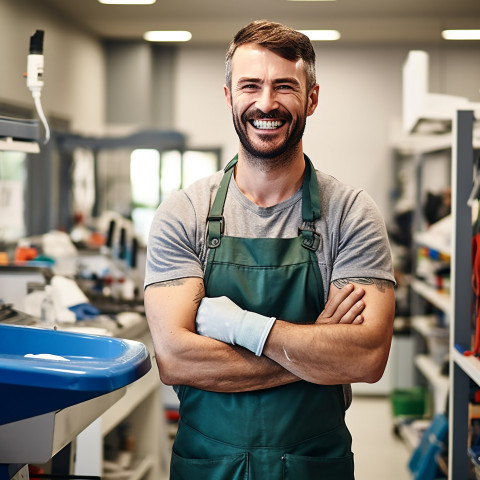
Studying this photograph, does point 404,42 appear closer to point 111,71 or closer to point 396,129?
point 396,129

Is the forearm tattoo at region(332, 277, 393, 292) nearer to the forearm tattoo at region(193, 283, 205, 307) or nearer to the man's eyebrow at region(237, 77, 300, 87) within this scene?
the forearm tattoo at region(193, 283, 205, 307)

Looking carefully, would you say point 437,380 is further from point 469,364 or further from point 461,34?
point 461,34

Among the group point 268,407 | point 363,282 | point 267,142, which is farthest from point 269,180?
point 268,407

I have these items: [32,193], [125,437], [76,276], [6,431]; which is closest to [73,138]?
[32,193]

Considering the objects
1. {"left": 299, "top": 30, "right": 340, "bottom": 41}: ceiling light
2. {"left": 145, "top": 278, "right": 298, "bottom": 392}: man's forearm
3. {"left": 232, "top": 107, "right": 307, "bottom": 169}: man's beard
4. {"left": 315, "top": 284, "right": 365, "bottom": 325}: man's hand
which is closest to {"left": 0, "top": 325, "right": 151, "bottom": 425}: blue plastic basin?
{"left": 145, "top": 278, "right": 298, "bottom": 392}: man's forearm

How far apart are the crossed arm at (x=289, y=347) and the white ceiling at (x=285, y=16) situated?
18.1 ft

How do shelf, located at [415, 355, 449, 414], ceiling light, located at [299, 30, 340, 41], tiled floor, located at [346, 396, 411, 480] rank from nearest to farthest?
shelf, located at [415, 355, 449, 414]
tiled floor, located at [346, 396, 411, 480]
ceiling light, located at [299, 30, 340, 41]

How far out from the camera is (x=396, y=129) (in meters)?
6.21

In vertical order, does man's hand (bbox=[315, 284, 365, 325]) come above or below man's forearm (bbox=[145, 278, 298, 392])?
above

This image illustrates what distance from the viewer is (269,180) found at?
1.86 metres

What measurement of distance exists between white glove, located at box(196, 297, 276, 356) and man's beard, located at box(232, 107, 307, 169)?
0.37 m

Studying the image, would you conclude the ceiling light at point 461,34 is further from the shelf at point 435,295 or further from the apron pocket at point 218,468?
the apron pocket at point 218,468

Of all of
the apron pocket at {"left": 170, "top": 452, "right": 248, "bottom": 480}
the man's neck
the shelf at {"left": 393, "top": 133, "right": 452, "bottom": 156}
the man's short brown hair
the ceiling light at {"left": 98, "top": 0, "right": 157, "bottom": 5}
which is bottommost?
the apron pocket at {"left": 170, "top": 452, "right": 248, "bottom": 480}

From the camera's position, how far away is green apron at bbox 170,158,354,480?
175cm
